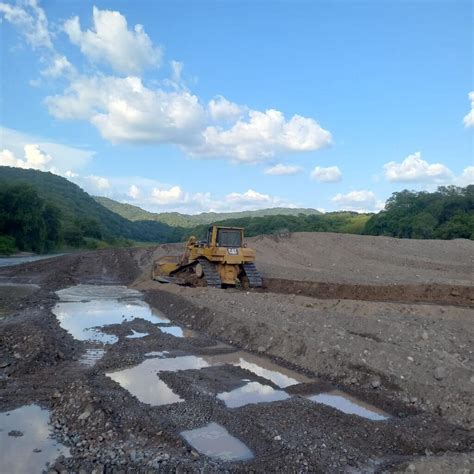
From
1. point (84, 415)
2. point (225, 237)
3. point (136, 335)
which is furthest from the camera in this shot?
point (225, 237)

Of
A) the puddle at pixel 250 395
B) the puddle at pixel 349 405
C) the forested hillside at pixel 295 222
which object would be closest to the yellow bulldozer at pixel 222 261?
the puddle at pixel 250 395

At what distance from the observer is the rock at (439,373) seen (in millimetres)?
7801

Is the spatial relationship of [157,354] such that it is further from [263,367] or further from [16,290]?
[16,290]

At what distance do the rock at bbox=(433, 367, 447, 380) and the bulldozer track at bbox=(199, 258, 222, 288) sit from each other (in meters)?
10.8

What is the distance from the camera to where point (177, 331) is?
12.9 metres

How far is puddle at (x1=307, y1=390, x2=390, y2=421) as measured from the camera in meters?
7.06

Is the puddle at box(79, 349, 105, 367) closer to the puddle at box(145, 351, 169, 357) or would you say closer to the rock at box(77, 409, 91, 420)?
the puddle at box(145, 351, 169, 357)

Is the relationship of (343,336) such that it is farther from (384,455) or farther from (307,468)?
(307,468)

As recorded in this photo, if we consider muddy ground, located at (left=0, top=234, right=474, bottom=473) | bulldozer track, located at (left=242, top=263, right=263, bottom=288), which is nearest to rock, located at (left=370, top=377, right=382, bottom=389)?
muddy ground, located at (left=0, top=234, right=474, bottom=473)

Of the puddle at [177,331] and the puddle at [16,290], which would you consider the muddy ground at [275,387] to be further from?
the puddle at [16,290]

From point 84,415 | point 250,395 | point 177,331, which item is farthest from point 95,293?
point 84,415

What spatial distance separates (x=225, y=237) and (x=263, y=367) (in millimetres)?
9677

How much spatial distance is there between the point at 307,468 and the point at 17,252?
50579 millimetres

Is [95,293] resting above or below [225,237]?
below
